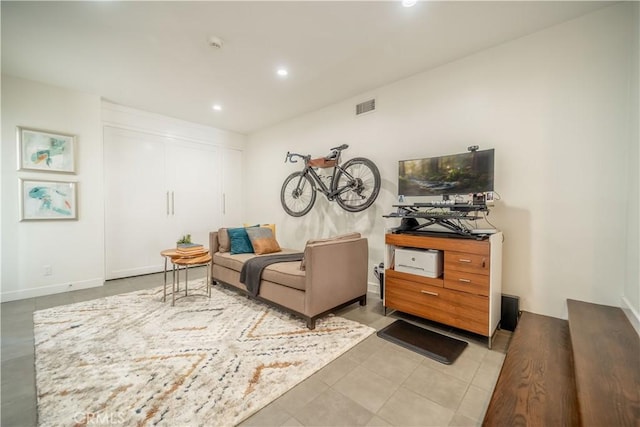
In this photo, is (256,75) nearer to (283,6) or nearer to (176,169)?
(283,6)

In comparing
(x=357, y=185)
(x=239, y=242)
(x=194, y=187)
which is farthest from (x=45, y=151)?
(x=357, y=185)

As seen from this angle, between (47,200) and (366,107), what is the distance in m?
4.52

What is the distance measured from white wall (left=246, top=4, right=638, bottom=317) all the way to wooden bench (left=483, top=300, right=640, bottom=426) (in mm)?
443

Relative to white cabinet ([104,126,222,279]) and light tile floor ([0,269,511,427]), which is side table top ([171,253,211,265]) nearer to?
light tile floor ([0,269,511,427])

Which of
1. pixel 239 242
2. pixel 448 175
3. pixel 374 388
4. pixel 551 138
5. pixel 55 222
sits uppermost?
pixel 551 138

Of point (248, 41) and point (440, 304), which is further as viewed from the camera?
point (248, 41)

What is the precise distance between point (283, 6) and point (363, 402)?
2948 millimetres

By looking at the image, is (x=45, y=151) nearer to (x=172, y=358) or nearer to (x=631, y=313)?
(x=172, y=358)

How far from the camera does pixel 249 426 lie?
1.37 m

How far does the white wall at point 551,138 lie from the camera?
2.07 m

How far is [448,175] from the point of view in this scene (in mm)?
2594

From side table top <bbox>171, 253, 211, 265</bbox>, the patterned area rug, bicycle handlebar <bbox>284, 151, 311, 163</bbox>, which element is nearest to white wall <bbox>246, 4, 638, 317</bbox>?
bicycle handlebar <bbox>284, 151, 311, 163</bbox>

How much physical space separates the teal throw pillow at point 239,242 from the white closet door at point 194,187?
1.65 m

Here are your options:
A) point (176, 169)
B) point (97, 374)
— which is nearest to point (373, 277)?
point (97, 374)
